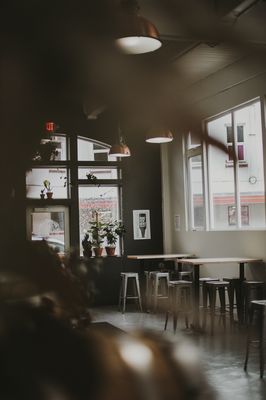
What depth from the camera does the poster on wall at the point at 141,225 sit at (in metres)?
9.67

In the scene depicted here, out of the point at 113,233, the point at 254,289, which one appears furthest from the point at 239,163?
the point at 113,233

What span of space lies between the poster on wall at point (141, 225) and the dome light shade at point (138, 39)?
917cm

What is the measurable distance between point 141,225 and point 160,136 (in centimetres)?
942

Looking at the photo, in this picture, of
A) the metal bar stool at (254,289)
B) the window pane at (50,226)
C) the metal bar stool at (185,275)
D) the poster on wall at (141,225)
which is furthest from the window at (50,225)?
the poster on wall at (141,225)

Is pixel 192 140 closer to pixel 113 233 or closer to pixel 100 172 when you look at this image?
pixel 100 172

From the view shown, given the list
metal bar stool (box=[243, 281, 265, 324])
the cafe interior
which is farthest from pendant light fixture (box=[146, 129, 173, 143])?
metal bar stool (box=[243, 281, 265, 324])

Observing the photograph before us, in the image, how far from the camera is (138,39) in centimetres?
39

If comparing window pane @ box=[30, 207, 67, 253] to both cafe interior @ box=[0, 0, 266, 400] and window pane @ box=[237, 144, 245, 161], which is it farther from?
window pane @ box=[237, 144, 245, 161]

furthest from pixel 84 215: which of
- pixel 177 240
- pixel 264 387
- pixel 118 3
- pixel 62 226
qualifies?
pixel 177 240

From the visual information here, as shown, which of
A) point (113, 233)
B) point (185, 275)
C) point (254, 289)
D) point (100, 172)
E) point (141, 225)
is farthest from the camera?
point (141, 225)

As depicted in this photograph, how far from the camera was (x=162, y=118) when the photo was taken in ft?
1.36

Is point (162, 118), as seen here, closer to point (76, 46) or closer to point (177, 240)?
point (76, 46)

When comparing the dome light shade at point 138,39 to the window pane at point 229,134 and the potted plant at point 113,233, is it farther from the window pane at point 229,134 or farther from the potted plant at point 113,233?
the potted plant at point 113,233

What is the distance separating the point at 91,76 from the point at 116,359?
191mm
